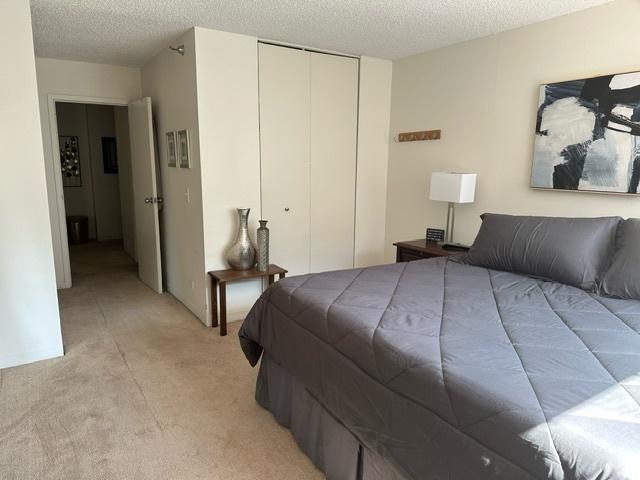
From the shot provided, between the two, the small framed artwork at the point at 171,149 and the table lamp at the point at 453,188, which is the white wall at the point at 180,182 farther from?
the table lamp at the point at 453,188

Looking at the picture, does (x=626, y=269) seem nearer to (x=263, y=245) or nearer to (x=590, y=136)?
(x=590, y=136)

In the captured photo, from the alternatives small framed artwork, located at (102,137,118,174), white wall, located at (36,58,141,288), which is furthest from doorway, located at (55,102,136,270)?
white wall, located at (36,58,141,288)

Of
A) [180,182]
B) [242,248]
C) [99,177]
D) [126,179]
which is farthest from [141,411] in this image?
[99,177]

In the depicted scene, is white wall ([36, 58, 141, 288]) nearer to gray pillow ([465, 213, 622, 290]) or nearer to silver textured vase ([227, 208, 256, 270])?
silver textured vase ([227, 208, 256, 270])

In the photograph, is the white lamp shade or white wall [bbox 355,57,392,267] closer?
the white lamp shade

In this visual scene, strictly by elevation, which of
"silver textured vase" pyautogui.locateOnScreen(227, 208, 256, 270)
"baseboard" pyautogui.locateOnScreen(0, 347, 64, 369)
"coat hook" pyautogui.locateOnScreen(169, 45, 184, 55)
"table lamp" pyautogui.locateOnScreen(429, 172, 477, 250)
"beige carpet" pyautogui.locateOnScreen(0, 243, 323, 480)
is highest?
"coat hook" pyautogui.locateOnScreen(169, 45, 184, 55)

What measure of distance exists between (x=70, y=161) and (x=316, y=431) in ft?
23.1

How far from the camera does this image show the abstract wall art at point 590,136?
2.61 meters

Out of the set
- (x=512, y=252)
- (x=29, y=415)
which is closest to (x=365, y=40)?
(x=512, y=252)

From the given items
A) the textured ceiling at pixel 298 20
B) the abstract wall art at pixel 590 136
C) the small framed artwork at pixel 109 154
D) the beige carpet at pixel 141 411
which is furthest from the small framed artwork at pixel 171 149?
the small framed artwork at pixel 109 154

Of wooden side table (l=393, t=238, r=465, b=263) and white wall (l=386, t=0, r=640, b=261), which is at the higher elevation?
white wall (l=386, t=0, r=640, b=261)

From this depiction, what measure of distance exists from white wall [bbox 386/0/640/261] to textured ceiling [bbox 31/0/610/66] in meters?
0.14

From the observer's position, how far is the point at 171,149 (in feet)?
13.3

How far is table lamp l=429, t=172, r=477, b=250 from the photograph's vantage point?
3.39 meters
